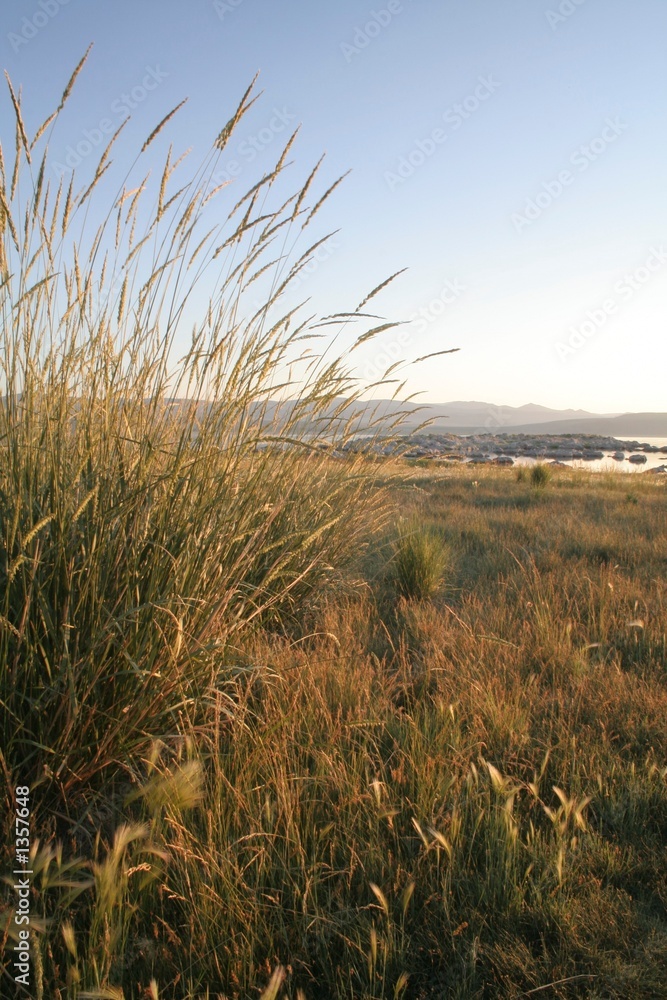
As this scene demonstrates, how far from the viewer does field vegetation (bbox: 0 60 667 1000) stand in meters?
1.10

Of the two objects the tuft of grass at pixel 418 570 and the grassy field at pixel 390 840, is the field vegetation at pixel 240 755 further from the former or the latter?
the tuft of grass at pixel 418 570

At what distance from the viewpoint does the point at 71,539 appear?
57.4 inches

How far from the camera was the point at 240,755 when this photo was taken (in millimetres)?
1562

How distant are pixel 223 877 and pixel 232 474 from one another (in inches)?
42.7

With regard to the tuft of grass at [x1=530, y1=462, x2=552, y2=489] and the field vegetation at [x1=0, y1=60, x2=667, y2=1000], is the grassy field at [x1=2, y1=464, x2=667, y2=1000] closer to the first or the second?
the field vegetation at [x1=0, y1=60, x2=667, y2=1000]

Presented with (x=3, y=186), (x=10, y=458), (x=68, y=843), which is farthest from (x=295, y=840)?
(x=3, y=186)

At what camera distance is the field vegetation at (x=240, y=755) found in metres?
1.10

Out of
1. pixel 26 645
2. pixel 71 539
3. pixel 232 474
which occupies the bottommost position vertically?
pixel 26 645

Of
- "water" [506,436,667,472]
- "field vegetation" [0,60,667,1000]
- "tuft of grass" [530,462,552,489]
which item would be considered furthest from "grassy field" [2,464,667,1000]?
"water" [506,436,667,472]

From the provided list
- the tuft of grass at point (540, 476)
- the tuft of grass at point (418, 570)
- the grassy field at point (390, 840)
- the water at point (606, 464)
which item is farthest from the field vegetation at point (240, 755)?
the water at point (606, 464)

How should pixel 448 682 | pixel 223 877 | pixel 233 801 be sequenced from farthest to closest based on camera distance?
pixel 448 682 → pixel 233 801 → pixel 223 877

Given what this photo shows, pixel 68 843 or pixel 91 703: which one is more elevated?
pixel 91 703

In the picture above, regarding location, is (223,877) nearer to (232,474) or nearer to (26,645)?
(26,645)

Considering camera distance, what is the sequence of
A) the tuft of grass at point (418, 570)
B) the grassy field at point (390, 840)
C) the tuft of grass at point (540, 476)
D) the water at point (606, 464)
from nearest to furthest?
the grassy field at point (390, 840) < the tuft of grass at point (418, 570) < the tuft of grass at point (540, 476) < the water at point (606, 464)
